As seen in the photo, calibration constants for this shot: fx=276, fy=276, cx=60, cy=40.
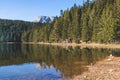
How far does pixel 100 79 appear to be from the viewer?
2948 cm

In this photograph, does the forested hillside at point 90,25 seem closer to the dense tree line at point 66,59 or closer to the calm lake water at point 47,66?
the dense tree line at point 66,59

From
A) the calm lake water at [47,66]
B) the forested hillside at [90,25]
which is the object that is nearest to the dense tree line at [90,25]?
the forested hillside at [90,25]

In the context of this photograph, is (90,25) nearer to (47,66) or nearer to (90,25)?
(90,25)

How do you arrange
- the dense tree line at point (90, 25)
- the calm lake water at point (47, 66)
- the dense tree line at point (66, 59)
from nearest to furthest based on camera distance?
the calm lake water at point (47, 66)
the dense tree line at point (66, 59)
the dense tree line at point (90, 25)

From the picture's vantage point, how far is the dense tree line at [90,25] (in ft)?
330

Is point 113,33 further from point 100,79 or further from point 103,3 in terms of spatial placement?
point 100,79

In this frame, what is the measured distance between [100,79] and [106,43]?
7636 centimetres

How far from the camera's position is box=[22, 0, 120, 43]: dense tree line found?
330 ft

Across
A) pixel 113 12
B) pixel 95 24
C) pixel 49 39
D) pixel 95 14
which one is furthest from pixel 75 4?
pixel 113 12

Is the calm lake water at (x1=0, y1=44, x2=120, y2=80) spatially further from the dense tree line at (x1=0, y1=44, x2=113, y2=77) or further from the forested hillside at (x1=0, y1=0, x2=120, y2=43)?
the forested hillside at (x1=0, y1=0, x2=120, y2=43)

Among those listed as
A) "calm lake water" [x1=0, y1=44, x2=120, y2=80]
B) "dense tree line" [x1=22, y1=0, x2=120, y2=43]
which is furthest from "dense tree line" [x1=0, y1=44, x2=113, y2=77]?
"dense tree line" [x1=22, y1=0, x2=120, y2=43]

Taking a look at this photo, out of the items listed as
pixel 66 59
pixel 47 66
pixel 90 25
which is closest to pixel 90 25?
pixel 90 25

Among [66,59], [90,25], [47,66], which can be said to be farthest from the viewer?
[90,25]

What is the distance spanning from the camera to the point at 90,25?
13025 centimetres
